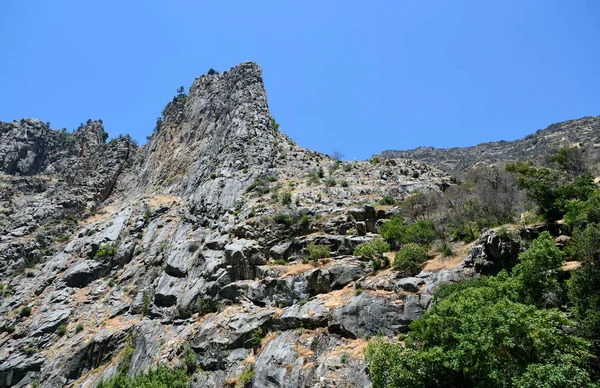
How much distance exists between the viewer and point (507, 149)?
93312mm

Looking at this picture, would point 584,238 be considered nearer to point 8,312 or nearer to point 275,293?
point 275,293

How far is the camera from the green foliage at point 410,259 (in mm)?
25000

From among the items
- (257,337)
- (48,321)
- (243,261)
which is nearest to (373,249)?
(257,337)

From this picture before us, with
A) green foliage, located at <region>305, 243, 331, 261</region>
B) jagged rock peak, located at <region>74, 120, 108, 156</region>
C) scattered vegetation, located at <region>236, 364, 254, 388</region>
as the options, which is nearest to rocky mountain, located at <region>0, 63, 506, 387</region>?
scattered vegetation, located at <region>236, 364, 254, 388</region>

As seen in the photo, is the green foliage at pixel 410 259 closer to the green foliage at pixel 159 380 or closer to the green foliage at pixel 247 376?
the green foliage at pixel 247 376

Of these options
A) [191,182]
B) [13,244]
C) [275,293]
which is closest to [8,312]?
[13,244]

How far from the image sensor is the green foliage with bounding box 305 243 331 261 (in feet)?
95.6

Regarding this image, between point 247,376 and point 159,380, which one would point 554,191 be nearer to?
point 247,376

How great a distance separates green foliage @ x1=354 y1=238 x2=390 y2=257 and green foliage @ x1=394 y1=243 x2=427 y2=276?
2158mm

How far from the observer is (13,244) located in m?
49.9

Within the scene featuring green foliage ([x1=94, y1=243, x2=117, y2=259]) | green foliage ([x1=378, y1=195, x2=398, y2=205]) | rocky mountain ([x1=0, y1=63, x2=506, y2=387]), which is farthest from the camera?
green foliage ([x1=94, y1=243, x2=117, y2=259])

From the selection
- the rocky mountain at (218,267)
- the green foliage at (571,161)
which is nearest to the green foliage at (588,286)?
the rocky mountain at (218,267)

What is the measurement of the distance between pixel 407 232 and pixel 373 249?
3.12 metres

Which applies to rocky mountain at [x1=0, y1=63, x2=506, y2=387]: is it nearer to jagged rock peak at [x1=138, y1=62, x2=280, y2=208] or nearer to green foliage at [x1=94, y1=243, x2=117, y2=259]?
green foliage at [x1=94, y1=243, x2=117, y2=259]
